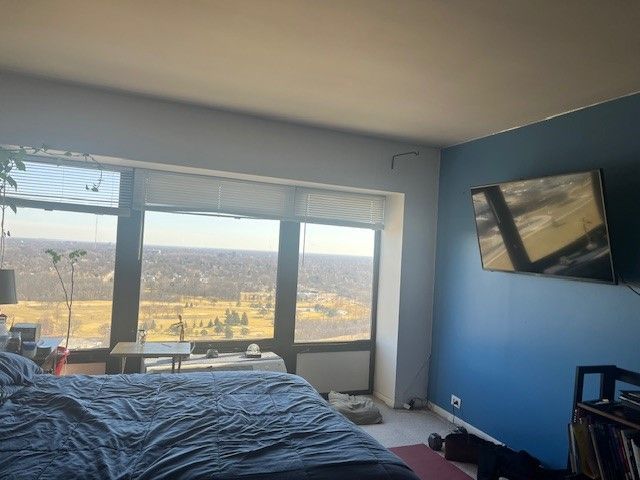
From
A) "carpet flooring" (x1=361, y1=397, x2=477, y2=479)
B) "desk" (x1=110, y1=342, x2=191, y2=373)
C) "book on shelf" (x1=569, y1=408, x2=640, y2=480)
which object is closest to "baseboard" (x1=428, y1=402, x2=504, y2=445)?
A: "carpet flooring" (x1=361, y1=397, x2=477, y2=479)

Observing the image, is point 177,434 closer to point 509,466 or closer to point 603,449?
point 603,449

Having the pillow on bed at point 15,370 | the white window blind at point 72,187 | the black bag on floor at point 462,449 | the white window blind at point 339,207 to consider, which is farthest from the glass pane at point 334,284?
the pillow on bed at point 15,370

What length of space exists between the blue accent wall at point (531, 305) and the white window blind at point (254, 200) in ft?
2.59

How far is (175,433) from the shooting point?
1.78 metres

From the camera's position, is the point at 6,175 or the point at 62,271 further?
the point at 62,271

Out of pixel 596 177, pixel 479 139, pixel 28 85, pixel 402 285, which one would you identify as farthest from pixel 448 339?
pixel 28 85

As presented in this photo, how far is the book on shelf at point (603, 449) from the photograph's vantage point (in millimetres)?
2000

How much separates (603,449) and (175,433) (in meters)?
2.05

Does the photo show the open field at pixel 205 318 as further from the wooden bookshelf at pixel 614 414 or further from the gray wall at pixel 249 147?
the wooden bookshelf at pixel 614 414

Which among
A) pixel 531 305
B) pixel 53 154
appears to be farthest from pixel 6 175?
pixel 531 305

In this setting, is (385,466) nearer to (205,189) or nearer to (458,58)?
(458,58)

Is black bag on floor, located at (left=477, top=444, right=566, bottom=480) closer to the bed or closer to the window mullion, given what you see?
the bed

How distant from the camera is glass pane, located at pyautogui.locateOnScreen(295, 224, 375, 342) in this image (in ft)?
13.6

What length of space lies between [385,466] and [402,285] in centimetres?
256
